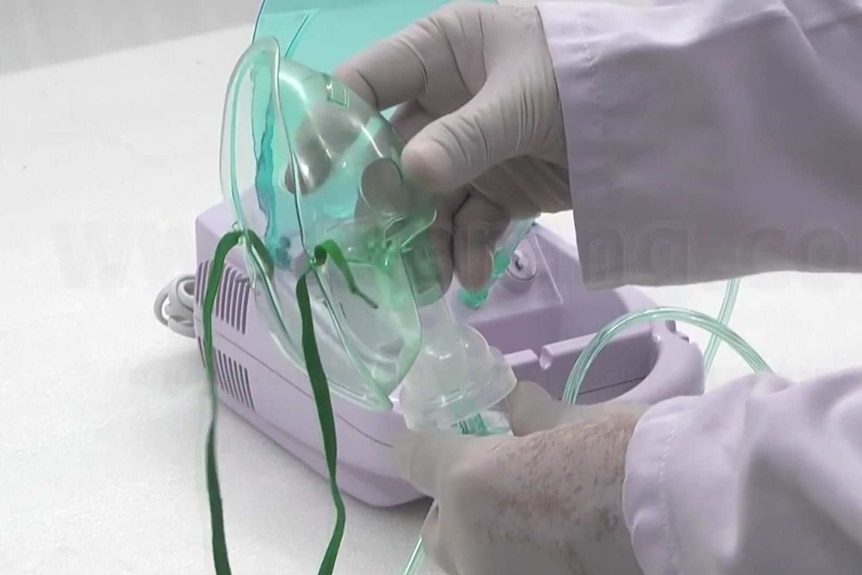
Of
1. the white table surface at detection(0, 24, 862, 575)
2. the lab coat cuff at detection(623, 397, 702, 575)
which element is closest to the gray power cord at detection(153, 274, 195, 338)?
the white table surface at detection(0, 24, 862, 575)

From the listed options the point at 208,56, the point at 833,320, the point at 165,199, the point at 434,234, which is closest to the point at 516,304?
the point at 434,234

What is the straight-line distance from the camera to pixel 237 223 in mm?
545

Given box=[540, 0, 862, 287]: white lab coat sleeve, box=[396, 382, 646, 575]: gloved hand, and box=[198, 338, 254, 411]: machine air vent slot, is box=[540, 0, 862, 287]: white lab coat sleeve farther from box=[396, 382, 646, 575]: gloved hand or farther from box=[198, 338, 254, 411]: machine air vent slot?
box=[198, 338, 254, 411]: machine air vent slot

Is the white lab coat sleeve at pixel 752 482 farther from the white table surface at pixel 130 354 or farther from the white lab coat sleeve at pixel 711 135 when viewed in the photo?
the white table surface at pixel 130 354

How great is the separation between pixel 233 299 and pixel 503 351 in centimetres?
17

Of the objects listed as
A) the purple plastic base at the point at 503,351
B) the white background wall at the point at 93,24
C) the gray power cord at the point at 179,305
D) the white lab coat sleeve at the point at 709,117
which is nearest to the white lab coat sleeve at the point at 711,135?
the white lab coat sleeve at the point at 709,117

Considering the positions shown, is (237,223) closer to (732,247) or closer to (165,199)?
(732,247)

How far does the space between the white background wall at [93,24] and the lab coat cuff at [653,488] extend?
0.91m

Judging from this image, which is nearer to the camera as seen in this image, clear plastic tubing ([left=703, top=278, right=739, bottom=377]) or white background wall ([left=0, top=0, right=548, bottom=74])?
clear plastic tubing ([left=703, top=278, right=739, bottom=377])

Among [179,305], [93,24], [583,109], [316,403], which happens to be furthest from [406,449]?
[93,24]

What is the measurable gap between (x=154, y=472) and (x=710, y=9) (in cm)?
41

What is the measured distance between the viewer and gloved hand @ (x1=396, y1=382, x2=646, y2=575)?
1.48ft

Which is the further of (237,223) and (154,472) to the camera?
(154,472)

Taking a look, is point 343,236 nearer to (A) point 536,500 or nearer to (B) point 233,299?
(A) point 536,500
